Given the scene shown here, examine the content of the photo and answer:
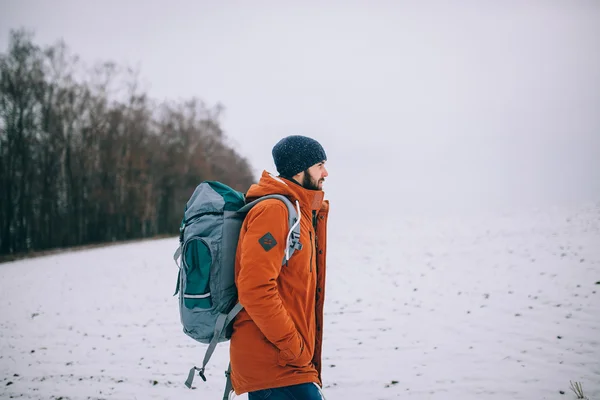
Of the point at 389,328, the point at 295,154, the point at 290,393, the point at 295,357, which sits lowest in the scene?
the point at 389,328

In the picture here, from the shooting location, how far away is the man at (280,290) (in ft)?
5.65

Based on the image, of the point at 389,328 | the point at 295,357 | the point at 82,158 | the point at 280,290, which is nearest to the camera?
the point at 295,357

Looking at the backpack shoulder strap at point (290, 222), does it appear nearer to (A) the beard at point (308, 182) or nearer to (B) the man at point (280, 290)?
(B) the man at point (280, 290)

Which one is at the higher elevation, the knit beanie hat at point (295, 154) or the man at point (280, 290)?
the knit beanie hat at point (295, 154)

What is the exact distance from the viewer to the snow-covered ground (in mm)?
4340

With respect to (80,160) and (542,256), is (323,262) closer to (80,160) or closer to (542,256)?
(542,256)

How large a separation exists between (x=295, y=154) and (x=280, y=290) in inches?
30.7

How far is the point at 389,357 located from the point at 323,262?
3.58 m

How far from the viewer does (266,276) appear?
5.58 feet

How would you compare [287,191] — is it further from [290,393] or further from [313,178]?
[290,393]

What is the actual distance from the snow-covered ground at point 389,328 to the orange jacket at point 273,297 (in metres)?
2.60

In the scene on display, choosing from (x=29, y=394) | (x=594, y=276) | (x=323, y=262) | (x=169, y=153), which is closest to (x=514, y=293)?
(x=594, y=276)

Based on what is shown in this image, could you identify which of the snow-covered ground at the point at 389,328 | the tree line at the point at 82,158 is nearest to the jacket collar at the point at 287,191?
the snow-covered ground at the point at 389,328

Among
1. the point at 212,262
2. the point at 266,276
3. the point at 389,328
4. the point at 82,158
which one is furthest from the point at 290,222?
the point at 82,158
